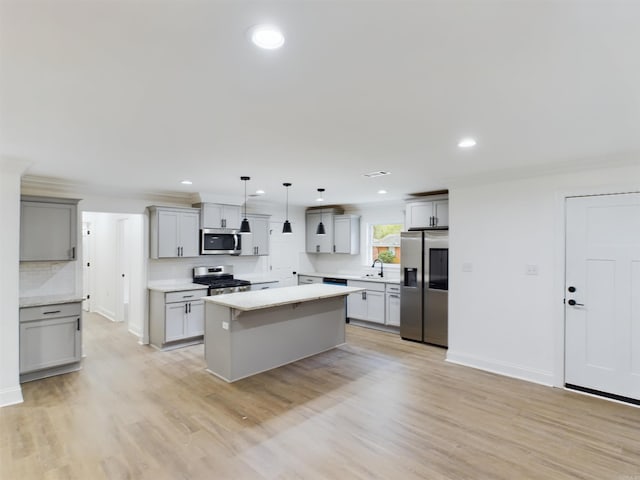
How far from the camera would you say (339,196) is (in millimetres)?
6086

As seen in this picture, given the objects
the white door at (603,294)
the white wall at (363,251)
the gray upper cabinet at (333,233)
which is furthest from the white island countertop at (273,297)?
the white door at (603,294)

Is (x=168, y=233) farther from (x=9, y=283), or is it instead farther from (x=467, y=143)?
(x=467, y=143)

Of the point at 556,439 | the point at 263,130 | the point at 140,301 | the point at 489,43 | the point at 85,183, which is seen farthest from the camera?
the point at 140,301

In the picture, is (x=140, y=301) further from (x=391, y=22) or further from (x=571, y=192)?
(x=571, y=192)

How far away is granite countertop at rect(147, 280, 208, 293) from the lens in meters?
5.16

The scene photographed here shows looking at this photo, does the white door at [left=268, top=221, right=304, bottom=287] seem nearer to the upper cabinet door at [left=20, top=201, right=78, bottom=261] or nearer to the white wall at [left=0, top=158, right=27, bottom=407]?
the upper cabinet door at [left=20, top=201, right=78, bottom=261]

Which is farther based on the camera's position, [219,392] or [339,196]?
[339,196]

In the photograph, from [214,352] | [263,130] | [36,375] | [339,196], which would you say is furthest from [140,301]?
[263,130]

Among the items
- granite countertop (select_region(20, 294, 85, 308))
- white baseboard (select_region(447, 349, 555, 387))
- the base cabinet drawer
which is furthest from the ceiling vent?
the base cabinet drawer

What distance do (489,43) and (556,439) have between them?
9.85 feet

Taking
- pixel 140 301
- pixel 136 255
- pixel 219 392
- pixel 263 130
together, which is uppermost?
pixel 263 130

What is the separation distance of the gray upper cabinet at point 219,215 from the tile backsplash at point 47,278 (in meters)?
1.93

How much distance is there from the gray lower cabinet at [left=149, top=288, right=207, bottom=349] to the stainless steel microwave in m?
0.80

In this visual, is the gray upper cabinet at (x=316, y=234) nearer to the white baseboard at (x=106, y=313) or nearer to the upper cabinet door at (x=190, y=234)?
the upper cabinet door at (x=190, y=234)
